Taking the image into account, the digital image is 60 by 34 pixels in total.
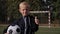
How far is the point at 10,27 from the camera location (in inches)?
128

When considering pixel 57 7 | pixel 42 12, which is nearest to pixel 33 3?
pixel 42 12

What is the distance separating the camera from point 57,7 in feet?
104

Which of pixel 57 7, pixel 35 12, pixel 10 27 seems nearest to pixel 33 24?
pixel 10 27

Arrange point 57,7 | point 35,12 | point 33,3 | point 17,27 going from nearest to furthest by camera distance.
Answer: point 17,27
point 35,12
point 33,3
point 57,7

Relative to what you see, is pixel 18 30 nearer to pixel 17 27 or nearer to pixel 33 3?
pixel 17 27

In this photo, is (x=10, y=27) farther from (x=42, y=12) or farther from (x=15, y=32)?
(x=42, y=12)

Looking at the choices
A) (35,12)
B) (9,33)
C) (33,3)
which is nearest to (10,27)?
(9,33)

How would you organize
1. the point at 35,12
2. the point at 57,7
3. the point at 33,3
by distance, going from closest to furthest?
the point at 35,12 < the point at 33,3 < the point at 57,7

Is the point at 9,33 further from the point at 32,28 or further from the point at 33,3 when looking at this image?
the point at 33,3

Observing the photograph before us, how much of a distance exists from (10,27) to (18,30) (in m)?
0.11

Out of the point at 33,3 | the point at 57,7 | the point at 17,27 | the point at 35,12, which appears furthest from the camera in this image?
the point at 57,7

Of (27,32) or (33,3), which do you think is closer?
(27,32)

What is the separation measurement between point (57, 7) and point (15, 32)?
28.8 meters

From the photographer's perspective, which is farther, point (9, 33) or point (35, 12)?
point (35, 12)
